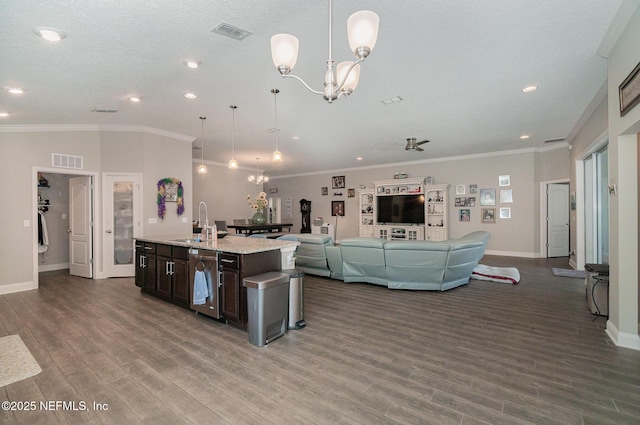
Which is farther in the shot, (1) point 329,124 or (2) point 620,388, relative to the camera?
(1) point 329,124

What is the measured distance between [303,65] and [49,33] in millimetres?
2413

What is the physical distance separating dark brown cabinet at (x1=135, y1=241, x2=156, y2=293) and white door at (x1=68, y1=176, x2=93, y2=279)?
1849 mm

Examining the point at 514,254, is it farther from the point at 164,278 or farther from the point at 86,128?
the point at 86,128

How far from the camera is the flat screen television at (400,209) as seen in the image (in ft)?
32.0

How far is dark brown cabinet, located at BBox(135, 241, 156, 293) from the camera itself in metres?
4.68

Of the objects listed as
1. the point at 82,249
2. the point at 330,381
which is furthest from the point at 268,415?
the point at 82,249

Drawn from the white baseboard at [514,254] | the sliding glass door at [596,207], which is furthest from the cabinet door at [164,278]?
the white baseboard at [514,254]

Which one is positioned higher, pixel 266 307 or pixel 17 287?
pixel 266 307

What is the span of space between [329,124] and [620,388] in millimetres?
5223

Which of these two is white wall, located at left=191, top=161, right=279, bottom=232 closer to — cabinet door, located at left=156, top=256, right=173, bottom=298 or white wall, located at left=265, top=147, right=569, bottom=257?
white wall, located at left=265, top=147, right=569, bottom=257

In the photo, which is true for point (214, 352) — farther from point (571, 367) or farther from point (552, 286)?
point (552, 286)

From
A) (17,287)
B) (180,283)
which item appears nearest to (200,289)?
(180,283)

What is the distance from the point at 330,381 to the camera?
7.79ft

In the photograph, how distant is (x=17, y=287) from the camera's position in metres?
5.20
